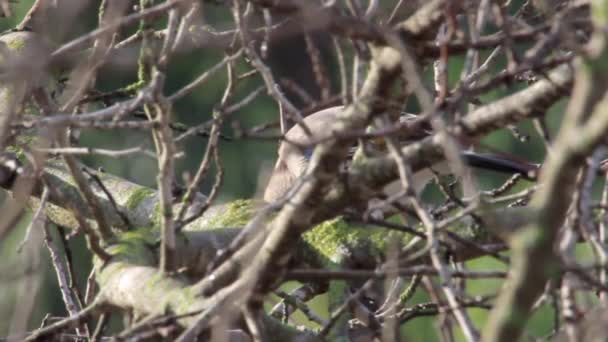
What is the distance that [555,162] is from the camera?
51.8 inches

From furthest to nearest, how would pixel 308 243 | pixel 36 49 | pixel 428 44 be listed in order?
pixel 308 243 < pixel 428 44 < pixel 36 49

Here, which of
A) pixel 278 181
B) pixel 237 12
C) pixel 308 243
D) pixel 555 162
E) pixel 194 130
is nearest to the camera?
pixel 555 162

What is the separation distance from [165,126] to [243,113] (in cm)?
967

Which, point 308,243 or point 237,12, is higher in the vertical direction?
point 237,12

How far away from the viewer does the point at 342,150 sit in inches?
73.5

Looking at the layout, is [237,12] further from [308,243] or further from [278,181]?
[278,181]

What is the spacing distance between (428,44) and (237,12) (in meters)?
0.42

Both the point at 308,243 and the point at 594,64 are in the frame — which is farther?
the point at 308,243

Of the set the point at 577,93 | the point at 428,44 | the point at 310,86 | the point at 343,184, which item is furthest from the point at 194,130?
the point at 310,86

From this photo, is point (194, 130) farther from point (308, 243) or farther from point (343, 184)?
point (308, 243)

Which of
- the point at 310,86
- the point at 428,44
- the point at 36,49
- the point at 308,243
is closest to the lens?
the point at 36,49

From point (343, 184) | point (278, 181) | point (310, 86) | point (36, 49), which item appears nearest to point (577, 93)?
point (343, 184)

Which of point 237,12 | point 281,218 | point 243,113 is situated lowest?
point 243,113

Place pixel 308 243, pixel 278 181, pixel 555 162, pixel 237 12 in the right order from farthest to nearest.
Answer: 1. pixel 278 181
2. pixel 308 243
3. pixel 237 12
4. pixel 555 162
